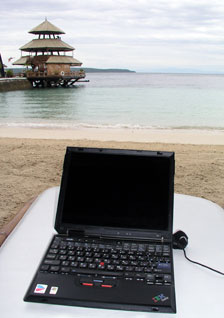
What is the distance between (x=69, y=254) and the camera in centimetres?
69

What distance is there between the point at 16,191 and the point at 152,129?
5.51 meters

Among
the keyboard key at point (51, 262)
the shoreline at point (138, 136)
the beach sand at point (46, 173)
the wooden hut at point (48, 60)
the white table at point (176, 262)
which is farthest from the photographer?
the wooden hut at point (48, 60)

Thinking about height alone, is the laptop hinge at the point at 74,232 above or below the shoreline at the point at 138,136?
above

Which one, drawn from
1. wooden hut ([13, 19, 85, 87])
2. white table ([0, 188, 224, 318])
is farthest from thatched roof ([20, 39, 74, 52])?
white table ([0, 188, 224, 318])

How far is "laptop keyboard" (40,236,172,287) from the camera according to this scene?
0.62 metres

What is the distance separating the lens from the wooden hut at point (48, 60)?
95.4 ft

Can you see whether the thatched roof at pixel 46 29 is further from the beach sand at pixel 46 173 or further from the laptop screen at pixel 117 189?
the laptop screen at pixel 117 189

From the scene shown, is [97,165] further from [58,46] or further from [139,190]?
[58,46]

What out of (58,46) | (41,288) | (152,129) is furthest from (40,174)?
(58,46)

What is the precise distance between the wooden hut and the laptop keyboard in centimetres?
2918

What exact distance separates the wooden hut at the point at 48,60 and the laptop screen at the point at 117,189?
29.1 m

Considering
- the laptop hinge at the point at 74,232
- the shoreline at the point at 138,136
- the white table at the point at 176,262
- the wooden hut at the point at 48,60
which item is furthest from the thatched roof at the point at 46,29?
the laptop hinge at the point at 74,232

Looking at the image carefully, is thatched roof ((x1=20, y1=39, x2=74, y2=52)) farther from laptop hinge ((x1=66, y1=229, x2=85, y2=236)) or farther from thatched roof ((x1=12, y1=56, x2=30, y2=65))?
laptop hinge ((x1=66, y1=229, x2=85, y2=236))

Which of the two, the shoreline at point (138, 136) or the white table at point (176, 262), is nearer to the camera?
the white table at point (176, 262)
